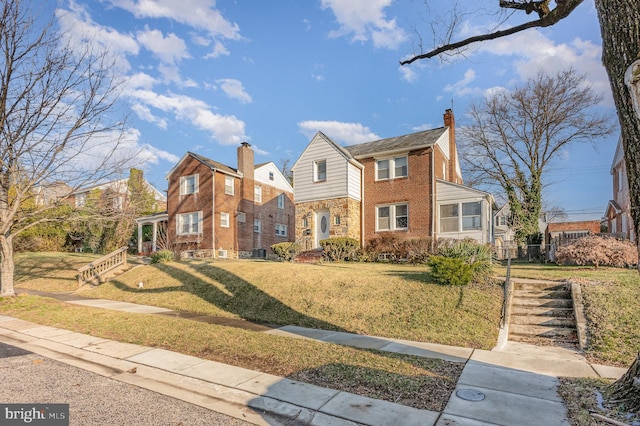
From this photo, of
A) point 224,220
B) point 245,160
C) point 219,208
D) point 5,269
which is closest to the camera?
point 5,269

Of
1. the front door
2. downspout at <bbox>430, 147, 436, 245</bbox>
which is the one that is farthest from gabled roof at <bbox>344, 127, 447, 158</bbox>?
the front door

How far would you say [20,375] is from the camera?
533 centimetres

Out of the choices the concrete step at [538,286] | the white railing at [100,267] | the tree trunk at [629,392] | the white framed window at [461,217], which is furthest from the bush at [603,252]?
the white railing at [100,267]

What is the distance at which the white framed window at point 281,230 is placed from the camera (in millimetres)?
31811

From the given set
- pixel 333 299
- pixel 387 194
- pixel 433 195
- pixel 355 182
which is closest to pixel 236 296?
pixel 333 299

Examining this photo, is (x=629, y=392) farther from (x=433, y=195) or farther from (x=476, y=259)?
(x=433, y=195)

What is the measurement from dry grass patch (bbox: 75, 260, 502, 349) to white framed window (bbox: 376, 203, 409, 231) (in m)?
8.28

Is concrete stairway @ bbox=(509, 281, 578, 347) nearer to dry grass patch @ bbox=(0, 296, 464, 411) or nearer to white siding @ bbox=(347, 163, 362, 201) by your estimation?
dry grass patch @ bbox=(0, 296, 464, 411)

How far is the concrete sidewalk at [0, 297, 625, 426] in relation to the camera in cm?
404

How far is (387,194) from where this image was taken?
67.6ft

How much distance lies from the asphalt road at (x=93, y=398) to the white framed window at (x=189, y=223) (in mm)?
20926

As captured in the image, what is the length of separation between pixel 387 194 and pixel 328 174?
3.55 meters

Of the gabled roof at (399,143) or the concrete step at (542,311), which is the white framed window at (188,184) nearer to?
the gabled roof at (399,143)

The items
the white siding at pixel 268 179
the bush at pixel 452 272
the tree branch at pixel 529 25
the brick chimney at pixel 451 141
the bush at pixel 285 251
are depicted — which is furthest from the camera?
the white siding at pixel 268 179
